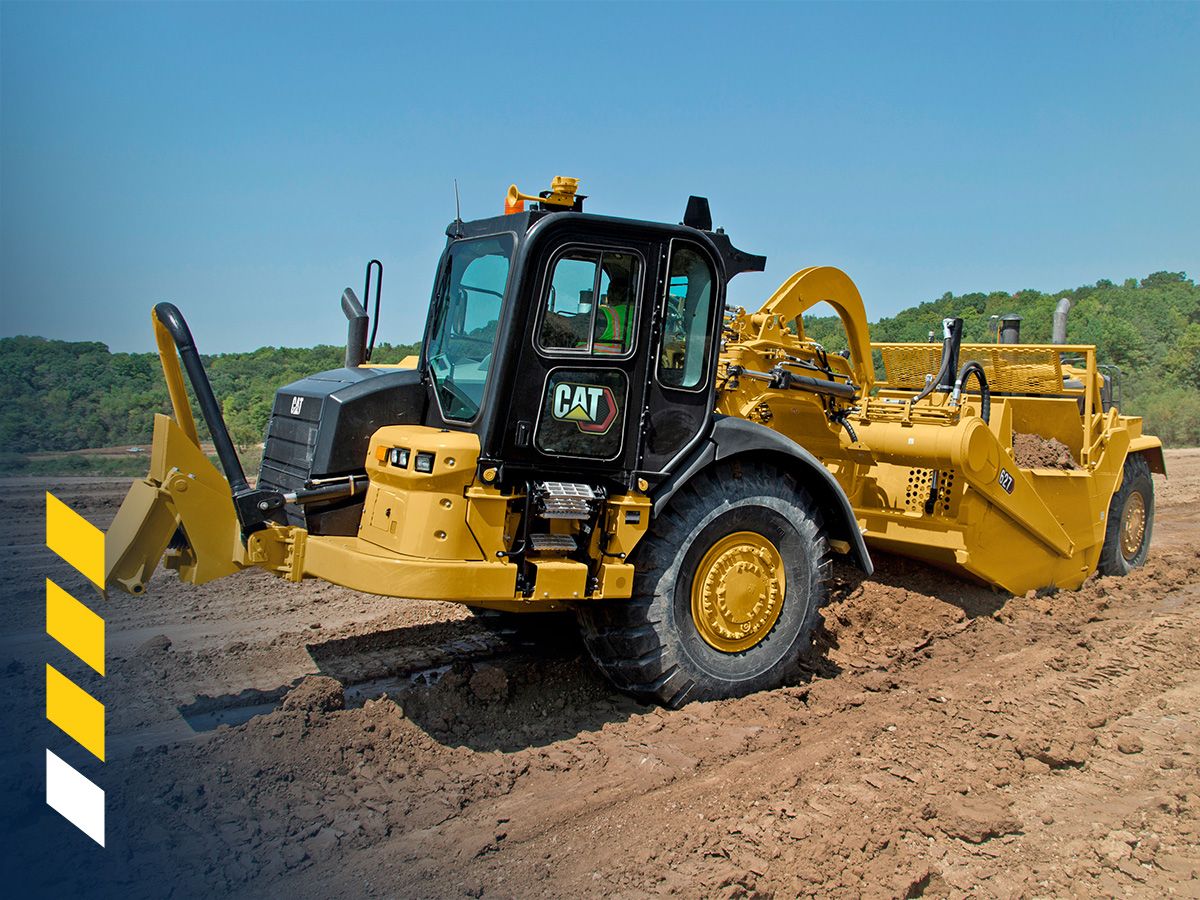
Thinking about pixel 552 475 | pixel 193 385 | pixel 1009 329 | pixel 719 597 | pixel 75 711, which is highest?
pixel 1009 329

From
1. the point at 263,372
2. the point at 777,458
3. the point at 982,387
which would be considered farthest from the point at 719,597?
the point at 263,372

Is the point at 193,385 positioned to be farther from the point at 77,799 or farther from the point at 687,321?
the point at 687,321

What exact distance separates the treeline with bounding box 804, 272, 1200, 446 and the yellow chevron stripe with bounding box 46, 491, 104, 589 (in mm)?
16052

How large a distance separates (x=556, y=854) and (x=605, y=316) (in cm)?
239

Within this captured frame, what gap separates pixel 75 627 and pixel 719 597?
166 inches

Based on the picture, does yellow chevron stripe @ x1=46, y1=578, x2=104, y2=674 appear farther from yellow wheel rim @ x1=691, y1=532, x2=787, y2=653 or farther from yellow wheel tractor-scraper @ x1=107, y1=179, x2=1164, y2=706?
yellow wheel rim @ x1=691, y1=532, x2=787, y2=653

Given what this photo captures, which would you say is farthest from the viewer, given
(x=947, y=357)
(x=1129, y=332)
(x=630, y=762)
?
(x=1129, y=332)

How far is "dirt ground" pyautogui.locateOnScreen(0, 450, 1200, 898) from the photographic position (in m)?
3.42

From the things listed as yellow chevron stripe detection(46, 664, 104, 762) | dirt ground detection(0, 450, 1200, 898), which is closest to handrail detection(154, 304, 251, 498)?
dirt ground detection(0, 450, 1200, 898)

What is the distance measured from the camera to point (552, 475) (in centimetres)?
449

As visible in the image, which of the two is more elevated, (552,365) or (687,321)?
(687,321)

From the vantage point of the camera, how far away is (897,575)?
Answer: 7.14 meters

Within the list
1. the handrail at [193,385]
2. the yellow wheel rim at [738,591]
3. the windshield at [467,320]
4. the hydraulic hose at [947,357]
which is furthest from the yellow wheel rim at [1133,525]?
the handrail at [193,385]

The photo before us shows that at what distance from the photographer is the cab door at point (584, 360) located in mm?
4352
